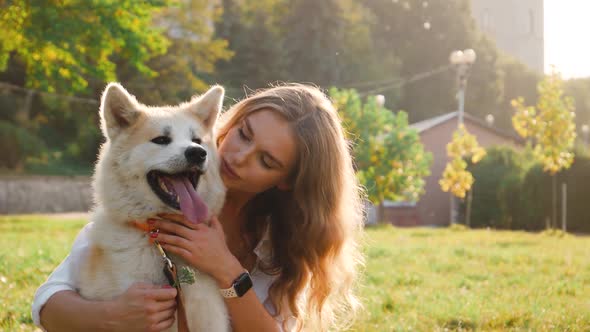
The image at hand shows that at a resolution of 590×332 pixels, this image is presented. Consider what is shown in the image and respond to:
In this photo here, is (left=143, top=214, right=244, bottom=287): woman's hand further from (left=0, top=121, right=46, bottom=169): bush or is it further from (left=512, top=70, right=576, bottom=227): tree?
(left=0, top=121, right=46, bottom=169): bush

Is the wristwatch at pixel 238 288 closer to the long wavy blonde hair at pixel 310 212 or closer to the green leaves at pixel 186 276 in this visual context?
the green leaves at pixel 186 276

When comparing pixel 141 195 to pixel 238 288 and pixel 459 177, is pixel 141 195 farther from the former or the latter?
pixel 459 177

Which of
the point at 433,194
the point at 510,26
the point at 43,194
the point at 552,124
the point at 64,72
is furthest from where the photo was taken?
the point at 510,26

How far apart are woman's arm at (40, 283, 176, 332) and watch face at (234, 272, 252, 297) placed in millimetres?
281

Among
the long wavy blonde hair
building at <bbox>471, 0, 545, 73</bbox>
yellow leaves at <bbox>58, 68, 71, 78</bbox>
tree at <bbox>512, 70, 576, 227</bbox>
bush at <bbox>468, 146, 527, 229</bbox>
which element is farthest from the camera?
building at <bbox>471, 0, 545, 73</bbox>

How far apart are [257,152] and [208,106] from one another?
332 mm

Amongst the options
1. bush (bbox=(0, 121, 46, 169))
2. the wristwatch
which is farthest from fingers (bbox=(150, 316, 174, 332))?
bush (bbox=(0, 121, 46, 169))

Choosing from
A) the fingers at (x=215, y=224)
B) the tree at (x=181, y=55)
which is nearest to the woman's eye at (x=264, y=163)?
the fingers at (x=215, y=224)

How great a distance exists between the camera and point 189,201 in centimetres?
269

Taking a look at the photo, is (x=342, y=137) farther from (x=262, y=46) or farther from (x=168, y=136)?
(x=262, y=46)

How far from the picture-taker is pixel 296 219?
3436 mm

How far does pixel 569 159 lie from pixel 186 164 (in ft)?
53.6

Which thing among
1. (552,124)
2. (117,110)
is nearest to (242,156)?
(117,110)

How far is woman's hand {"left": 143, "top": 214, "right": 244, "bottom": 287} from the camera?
2.70 metres
